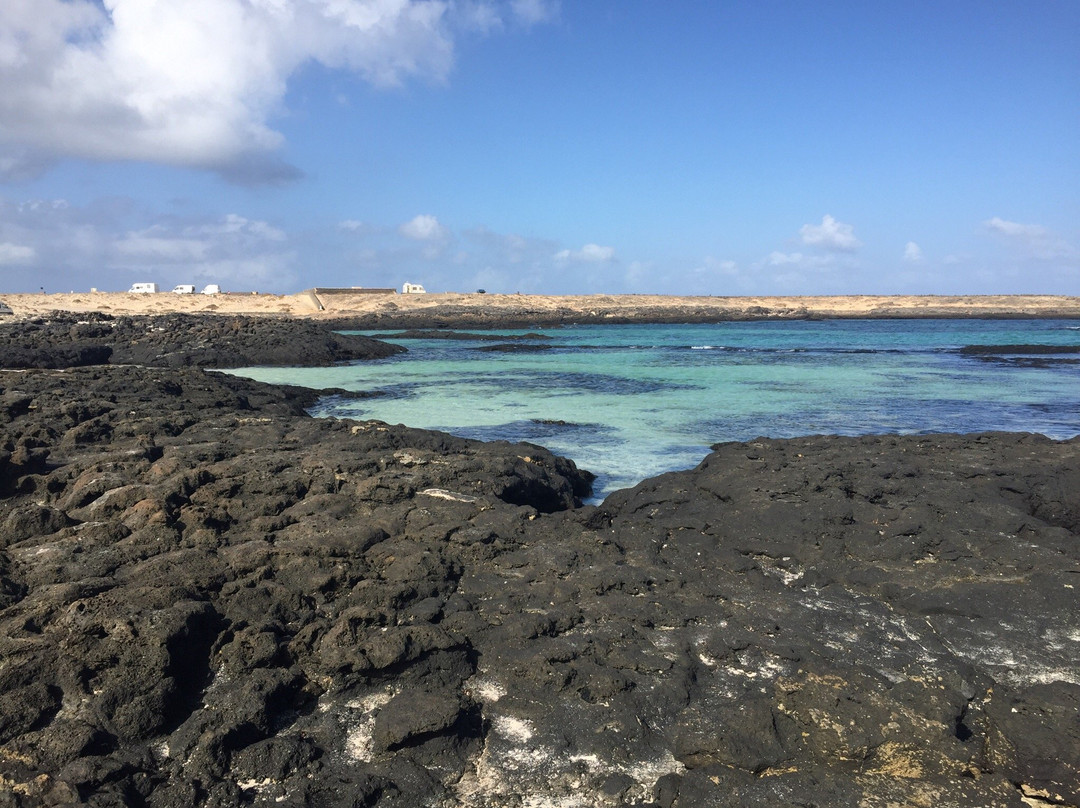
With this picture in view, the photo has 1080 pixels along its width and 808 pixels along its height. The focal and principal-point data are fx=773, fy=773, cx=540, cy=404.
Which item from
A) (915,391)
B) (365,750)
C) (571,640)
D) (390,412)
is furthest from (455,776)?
(915,391)

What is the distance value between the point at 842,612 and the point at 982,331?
66189mm

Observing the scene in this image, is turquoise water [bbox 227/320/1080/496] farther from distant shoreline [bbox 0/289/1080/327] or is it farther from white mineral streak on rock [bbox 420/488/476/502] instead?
distant shoreline [bbox 0/289/1080/327]

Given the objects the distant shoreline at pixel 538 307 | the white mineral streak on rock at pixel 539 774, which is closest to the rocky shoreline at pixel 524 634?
the white mineral streak on rock at pixel 539 774

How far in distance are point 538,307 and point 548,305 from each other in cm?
217

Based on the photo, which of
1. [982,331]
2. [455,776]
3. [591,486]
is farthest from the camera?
[982,331]

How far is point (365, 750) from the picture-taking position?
3793 millimetres

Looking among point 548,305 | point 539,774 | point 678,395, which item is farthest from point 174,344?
point 548,305

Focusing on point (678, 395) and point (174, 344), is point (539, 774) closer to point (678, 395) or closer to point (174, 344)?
point (678, 395)

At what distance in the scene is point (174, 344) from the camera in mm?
28078

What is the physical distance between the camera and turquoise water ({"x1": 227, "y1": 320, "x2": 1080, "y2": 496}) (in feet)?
45.9

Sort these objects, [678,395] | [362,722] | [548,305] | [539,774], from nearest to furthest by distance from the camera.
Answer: [539,774] → [362,722] → [678,395] → [548,305]

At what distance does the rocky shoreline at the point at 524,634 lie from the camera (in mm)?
3607

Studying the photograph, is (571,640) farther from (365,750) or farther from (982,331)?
(982,331)

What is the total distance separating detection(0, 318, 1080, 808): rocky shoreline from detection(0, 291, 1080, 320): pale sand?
39913mm
